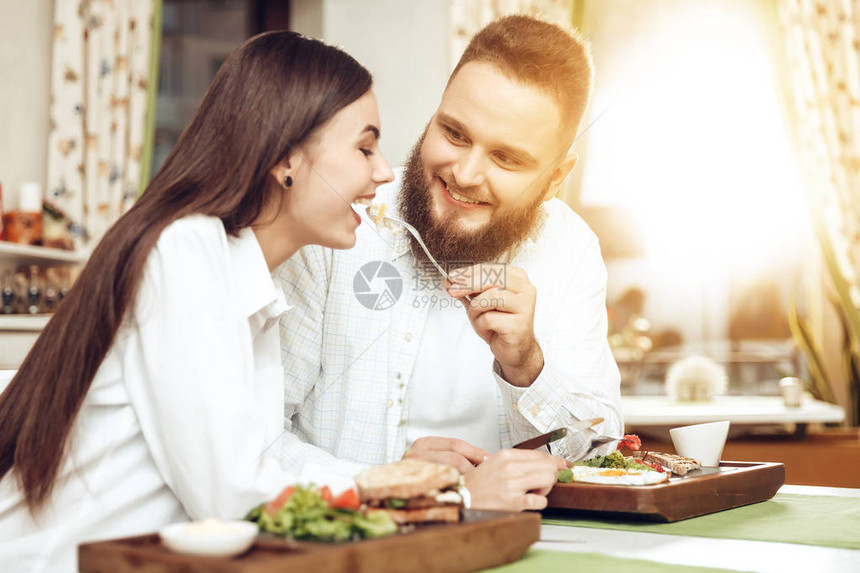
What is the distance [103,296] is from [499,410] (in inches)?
35.9

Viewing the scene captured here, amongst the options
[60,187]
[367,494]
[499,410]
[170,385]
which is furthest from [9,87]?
[367,494]

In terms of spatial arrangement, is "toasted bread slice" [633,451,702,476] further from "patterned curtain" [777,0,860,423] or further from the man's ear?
"patterned curtain" [777,0,860,423]

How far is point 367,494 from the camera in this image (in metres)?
0.89

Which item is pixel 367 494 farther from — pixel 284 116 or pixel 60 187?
pixel 60 187

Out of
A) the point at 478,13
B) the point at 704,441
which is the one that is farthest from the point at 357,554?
the point at 478,13

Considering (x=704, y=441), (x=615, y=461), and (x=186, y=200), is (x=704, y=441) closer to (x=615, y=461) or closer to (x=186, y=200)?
(x=615, y=461)

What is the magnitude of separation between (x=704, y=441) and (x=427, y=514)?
0.63 meters

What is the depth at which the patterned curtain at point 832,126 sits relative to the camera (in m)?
4.20

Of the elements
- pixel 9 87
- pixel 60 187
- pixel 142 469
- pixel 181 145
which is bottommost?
pixel 142 469

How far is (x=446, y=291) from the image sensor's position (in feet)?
5.24

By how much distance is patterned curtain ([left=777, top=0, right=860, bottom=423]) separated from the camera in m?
4.20

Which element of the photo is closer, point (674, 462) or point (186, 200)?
point (186, 200)

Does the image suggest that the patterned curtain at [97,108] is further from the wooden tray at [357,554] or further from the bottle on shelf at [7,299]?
the wooden tray at [357,554]

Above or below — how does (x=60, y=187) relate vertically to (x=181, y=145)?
above
